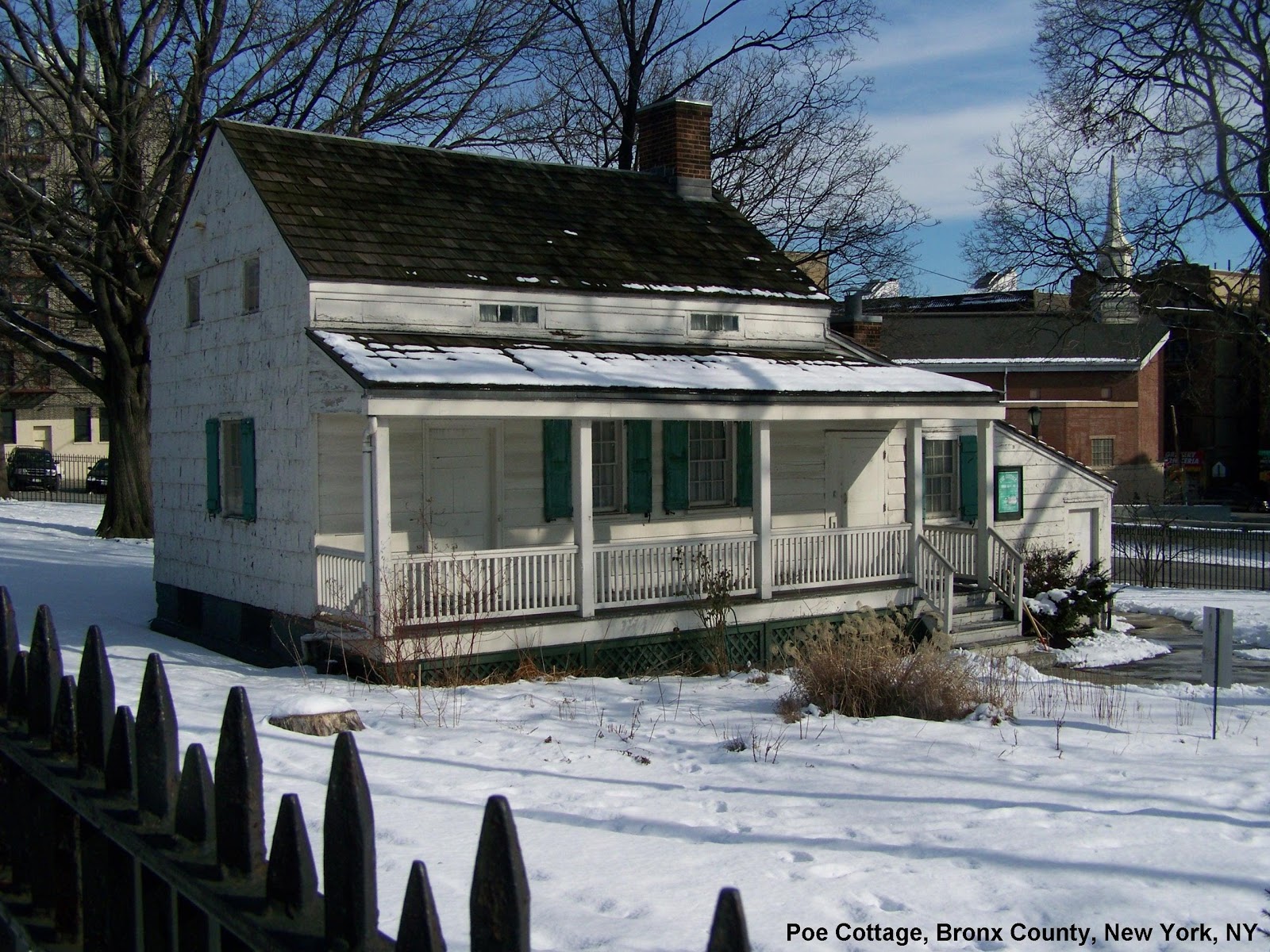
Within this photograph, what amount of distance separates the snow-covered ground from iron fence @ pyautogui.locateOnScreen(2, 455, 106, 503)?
36064mm

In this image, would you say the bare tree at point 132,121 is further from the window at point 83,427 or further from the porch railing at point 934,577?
the window at point 83,427

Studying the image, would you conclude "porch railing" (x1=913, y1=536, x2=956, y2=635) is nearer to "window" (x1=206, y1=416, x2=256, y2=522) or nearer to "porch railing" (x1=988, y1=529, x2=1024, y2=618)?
"porch railing" (x1=988, y1=529, x2=1024, y2=618)

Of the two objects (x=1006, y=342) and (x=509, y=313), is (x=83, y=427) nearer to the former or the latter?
(x=1006, y=342)

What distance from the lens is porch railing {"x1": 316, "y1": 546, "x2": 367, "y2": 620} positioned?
1220 cm

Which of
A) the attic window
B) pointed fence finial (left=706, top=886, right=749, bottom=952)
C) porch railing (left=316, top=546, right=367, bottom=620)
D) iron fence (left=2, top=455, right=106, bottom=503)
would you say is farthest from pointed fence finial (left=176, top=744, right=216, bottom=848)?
iron fence (left=2, top=455, right=106, bottom=503)

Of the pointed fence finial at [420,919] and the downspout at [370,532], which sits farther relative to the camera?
the downspout at [370,532]

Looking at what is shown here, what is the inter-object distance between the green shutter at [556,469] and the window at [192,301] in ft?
17.3

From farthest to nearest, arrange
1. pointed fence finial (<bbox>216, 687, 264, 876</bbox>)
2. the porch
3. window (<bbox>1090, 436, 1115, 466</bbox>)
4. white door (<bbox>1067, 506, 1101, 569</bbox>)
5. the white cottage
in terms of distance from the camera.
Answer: window (<bbox>1090, 436, 1115, 466</bbox>), white door (<bbox>1067, 506, 1101, 569</bbox>), the white cottage, the porch, pointed fence finial (<bbox>216, 687, 264, 876</bbox>)

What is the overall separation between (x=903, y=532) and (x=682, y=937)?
12419mm

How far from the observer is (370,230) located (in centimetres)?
1460

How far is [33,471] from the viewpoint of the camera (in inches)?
1885

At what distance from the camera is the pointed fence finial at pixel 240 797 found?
2.52m

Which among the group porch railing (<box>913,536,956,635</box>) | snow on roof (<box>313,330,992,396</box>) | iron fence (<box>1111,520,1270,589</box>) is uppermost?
snow on roof (<box>313,330,992,396</box>)

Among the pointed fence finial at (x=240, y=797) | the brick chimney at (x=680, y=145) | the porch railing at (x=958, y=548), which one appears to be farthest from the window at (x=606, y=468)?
the pointed fence finial at (x=240, y=797)
